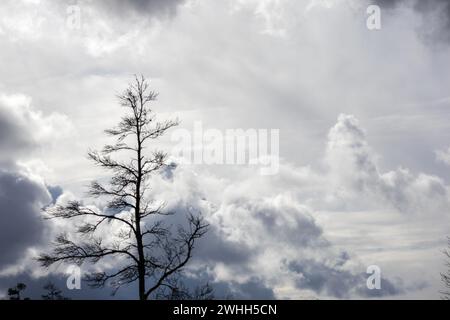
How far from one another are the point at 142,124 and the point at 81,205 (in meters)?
3.63

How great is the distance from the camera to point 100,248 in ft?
61.4

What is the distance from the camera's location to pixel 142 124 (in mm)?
19469

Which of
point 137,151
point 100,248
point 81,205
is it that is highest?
point 137,151
